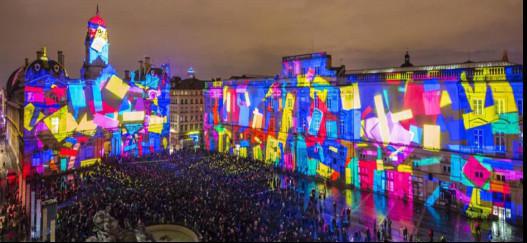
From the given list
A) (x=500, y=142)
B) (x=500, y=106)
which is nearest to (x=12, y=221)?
(x=500, y=142)

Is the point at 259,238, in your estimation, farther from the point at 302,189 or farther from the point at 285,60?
the point at 285,60

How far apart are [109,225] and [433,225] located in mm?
19456

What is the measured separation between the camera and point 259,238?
20422mm

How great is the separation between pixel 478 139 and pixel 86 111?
38.1 metres

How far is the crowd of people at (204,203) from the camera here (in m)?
21.8

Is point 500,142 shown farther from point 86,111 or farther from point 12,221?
point 86,111

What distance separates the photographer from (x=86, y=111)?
141 feet

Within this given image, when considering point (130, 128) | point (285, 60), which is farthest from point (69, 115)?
point (285, 60)

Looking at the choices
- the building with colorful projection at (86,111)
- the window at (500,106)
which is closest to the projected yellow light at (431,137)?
the window at (500,106)

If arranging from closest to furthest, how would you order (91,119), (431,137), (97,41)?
1. (431,137)
2. (91,119)
3. (97,41)

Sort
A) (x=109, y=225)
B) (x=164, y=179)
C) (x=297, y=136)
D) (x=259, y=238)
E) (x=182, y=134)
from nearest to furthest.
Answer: (x=109, y=225) → (x=259, y=238) → (x=164, y=179) → (x=297, y=136) → (x=182, y=134)

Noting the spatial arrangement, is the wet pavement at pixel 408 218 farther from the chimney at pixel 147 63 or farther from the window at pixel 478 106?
the chimney at pixel 147 63

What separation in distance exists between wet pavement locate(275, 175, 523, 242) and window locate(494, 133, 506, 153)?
4.72 metres

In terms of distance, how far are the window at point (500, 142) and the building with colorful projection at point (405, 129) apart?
6 cm
